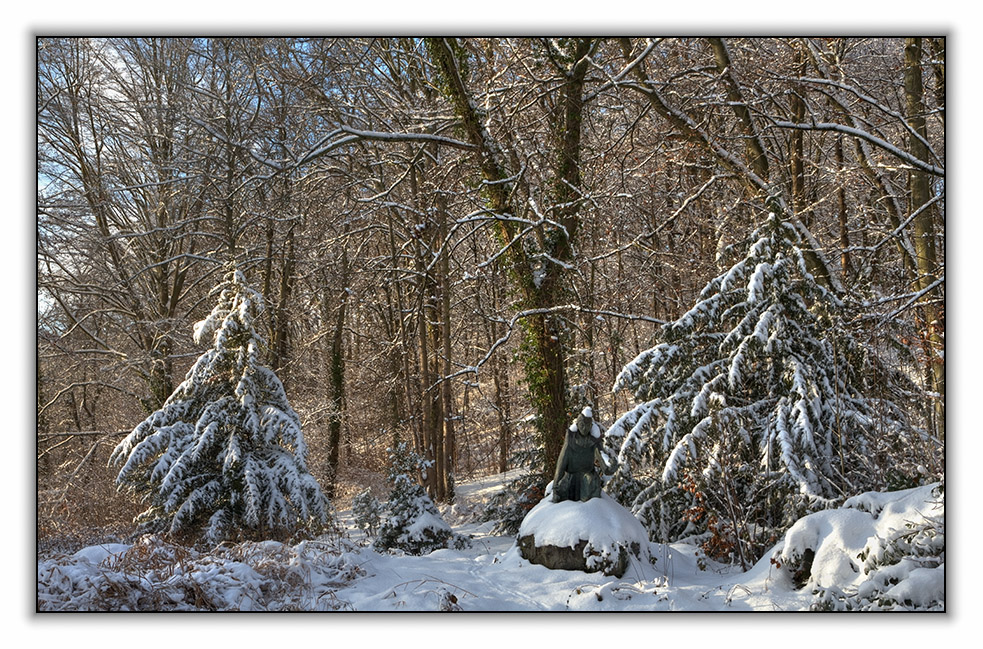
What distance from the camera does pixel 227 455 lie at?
27.4 feet

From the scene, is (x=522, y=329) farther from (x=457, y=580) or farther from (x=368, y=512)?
(x=457, y=580)

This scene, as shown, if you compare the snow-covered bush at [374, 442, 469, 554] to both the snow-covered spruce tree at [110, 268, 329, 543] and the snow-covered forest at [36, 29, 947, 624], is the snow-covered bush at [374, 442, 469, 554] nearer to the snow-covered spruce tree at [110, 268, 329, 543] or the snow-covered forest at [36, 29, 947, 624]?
the snow-covered forest at [36, 29, 947, 624]

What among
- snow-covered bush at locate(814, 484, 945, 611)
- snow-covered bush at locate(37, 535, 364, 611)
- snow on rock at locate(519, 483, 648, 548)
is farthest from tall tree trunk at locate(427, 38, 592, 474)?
snow-covered bush at locate(814, 484, 945, 611)

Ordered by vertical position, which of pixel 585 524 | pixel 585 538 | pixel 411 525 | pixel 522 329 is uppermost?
pixel 522 329

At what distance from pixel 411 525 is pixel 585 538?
10.5ft

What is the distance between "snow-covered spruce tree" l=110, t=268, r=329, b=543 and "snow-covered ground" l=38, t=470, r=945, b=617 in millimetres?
1909

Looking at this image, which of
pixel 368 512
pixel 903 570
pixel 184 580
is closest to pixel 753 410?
pixel 903 570

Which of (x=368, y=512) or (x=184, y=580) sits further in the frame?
(x=368, y=512)

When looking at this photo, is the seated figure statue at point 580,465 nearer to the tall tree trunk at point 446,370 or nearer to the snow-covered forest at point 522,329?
the snow-covered forest at point 522,329

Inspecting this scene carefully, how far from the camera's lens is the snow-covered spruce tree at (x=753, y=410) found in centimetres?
702

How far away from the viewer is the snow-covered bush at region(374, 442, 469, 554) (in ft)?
29.2

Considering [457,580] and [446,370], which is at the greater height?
[446,370]

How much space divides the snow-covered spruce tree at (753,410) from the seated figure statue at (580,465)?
71 centimetres
